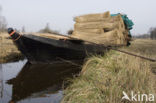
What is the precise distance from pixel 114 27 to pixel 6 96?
188 inches

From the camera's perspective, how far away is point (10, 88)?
2.78m

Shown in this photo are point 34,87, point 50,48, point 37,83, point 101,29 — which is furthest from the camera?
point 101,29

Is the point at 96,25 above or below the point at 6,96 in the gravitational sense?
above

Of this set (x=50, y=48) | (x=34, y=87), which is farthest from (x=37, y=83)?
(x=50, y=48)

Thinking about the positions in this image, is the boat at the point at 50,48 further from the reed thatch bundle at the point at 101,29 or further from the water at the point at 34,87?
the reed thatch bundle at the point at 101,29

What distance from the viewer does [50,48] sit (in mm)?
4473

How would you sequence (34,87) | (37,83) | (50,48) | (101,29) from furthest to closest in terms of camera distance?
1. (101,29)
2. (50,48)
3. (37,83)
4. (34,87)

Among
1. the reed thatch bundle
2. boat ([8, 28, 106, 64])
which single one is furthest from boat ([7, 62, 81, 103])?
the reed thatch bundle

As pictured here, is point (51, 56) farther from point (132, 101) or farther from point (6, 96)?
point (132, 101)

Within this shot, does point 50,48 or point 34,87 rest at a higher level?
point 50,48

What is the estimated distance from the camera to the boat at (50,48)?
417 centimetres

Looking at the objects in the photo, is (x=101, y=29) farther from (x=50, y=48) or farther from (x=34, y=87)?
(x=34, y=87)

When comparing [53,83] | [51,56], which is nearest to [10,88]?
[53,83]

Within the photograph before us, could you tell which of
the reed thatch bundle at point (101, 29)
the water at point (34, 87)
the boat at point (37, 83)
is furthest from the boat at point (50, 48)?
the reed thatch bundle at point (101, 29)
